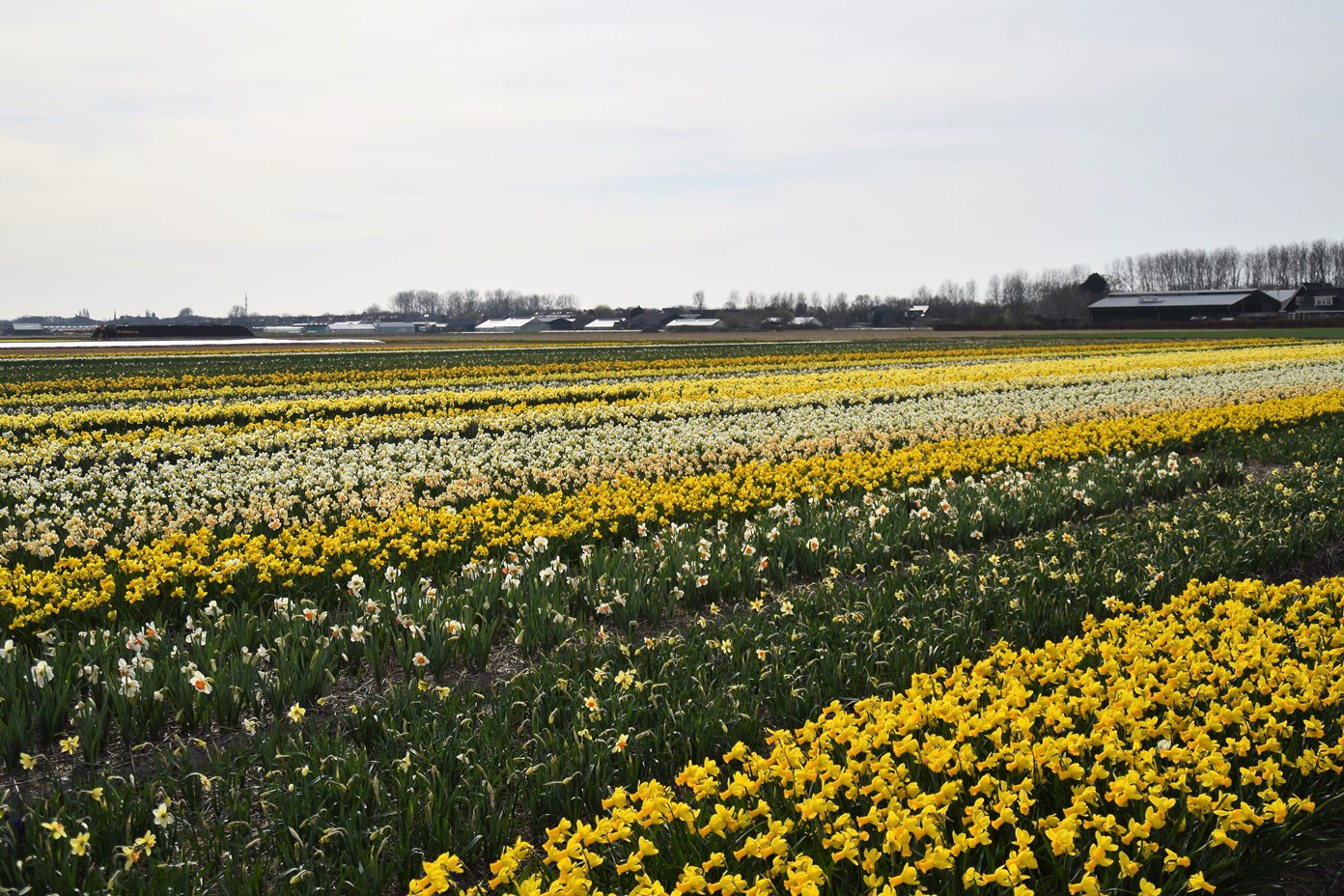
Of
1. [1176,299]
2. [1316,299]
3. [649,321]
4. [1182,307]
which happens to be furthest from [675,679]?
[649,321]

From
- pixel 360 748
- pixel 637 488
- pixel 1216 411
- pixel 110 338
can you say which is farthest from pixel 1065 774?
pixel 110 338

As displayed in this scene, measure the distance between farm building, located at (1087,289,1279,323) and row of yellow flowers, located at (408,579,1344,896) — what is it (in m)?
101

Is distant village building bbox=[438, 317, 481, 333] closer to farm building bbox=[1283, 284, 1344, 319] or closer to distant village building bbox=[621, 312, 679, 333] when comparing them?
distant village building bbox=[621, 312, 679, 333]

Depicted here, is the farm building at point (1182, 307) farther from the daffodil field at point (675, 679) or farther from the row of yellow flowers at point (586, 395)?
the daffodil field at point (675, 679)

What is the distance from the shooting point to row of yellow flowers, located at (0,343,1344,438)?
2167 centimetres


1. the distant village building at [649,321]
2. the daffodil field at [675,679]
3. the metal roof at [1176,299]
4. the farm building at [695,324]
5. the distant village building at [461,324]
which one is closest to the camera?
the daffodil field at [675,679]

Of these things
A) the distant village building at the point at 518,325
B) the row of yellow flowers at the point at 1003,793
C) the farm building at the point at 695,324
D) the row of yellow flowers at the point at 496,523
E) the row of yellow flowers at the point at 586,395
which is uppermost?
the distant village building at the point at 518,325

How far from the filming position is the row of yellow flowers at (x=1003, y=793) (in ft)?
12.0

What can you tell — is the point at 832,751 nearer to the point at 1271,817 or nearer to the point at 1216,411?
the point at 1271,817

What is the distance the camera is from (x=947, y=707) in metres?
4.84

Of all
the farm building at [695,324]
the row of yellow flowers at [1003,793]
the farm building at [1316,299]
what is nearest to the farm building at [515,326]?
the farm building at [695,324]

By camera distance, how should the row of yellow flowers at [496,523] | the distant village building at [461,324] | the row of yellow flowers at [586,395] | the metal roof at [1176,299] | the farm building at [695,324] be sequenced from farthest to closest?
the distant village building at [461,324] < the farm building at [695,324] < the metal roof at [1176,299] < the row of yellow flowers at [586,395] < the row of yellow flowers at [496,523]

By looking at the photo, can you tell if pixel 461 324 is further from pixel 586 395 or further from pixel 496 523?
pixel 496 523

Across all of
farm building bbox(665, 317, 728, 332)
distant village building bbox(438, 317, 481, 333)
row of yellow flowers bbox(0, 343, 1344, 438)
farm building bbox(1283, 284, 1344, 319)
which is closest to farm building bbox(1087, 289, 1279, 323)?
farm building bbox(1283, 284, 1344, 319)
